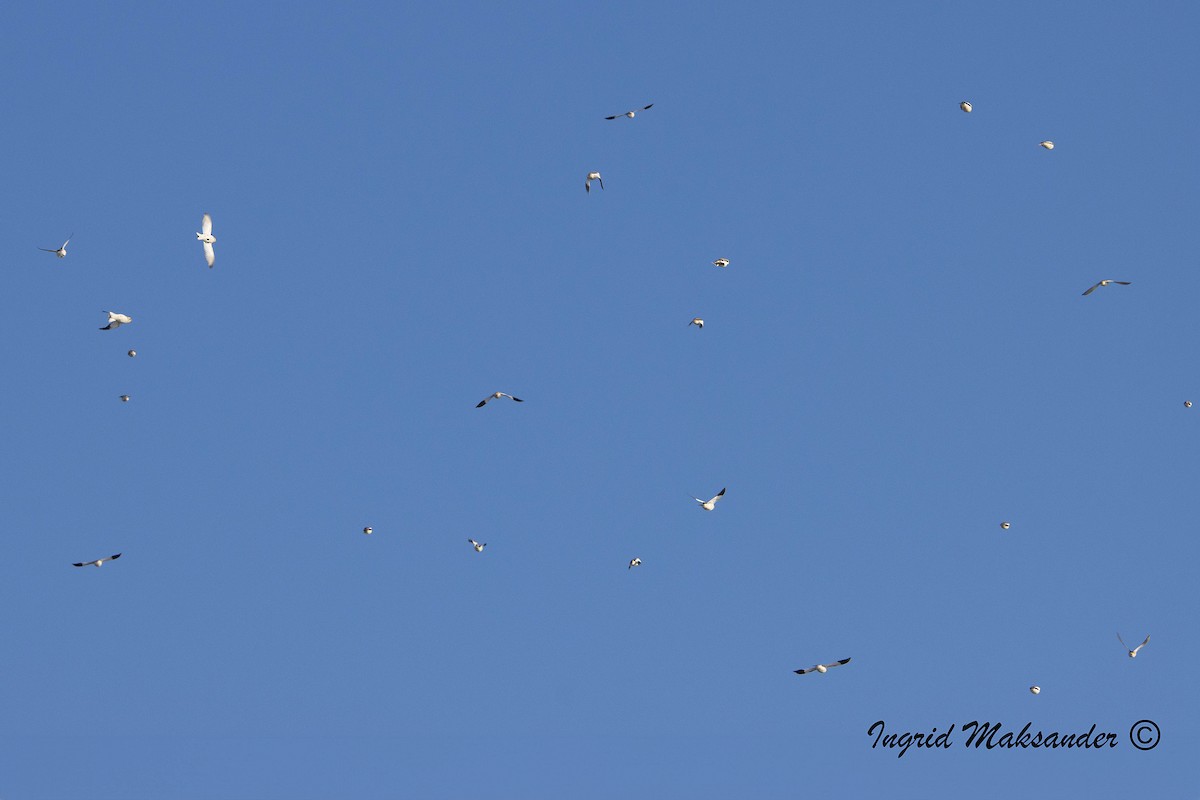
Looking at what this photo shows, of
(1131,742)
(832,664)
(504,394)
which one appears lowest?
(1131,742)

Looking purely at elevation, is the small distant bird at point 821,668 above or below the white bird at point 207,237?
below

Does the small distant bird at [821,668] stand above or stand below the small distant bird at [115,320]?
below

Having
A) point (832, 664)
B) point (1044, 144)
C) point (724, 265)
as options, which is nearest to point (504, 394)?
point (724, 265)

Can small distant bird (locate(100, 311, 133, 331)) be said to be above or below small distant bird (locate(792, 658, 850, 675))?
above

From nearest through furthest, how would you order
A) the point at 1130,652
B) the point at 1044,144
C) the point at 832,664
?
the point at 832,664 < the point at 1044,144 < the point at 1130,652

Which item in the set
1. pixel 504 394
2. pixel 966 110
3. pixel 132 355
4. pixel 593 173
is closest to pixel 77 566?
pixel 132 355

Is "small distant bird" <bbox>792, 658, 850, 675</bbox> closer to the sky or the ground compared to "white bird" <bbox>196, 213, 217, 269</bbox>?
closer to the ground

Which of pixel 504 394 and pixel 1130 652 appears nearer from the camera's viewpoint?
pixel 504 394

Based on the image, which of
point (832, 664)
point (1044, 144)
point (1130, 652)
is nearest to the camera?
point (832, 664)

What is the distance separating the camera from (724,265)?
98.5 metres

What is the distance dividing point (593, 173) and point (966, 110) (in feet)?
61.0

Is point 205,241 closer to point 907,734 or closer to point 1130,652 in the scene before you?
point 907,734

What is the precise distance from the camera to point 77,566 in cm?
9538

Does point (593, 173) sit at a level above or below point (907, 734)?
above
